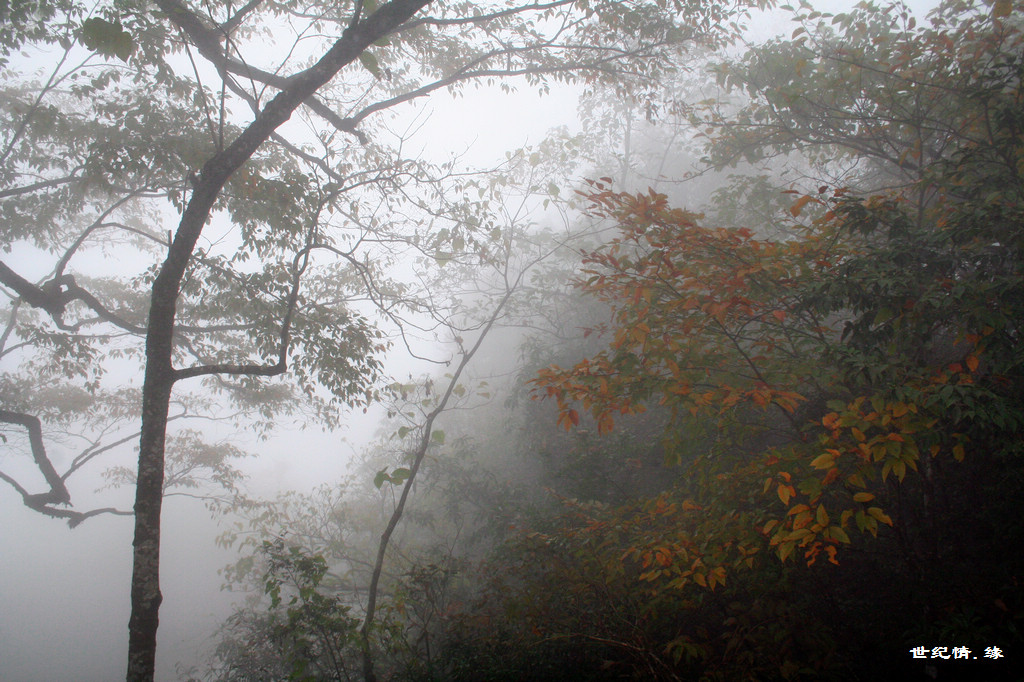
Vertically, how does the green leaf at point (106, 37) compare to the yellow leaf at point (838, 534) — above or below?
above

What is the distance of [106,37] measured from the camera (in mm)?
3184

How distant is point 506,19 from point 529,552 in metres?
6.62

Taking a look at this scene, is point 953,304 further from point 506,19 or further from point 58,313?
point 58,313

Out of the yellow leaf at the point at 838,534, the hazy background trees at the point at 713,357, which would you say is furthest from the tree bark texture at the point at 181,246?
the yellow leaf at the point at 838,534

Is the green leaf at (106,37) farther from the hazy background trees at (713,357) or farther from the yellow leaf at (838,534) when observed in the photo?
the yellow leaf at (838,534)

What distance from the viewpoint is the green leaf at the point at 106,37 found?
10.3 ft

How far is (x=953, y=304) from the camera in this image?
7.88ft

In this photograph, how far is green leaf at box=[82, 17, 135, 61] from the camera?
3.15m

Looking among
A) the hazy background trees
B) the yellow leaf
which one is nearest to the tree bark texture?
the hazy background trees

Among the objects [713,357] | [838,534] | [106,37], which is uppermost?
[106,37]

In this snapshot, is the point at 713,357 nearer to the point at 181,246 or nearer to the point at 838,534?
the point at 838,534

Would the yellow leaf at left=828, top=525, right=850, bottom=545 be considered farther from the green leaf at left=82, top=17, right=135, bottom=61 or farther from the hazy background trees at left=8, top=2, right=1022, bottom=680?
the green leaf at left=82, top=17, right=135, bottom=61

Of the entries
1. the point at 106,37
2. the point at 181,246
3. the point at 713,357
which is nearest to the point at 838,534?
the point at 713,357

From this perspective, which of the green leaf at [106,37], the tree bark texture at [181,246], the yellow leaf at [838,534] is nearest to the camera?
the yellow leaf at [838,534]
